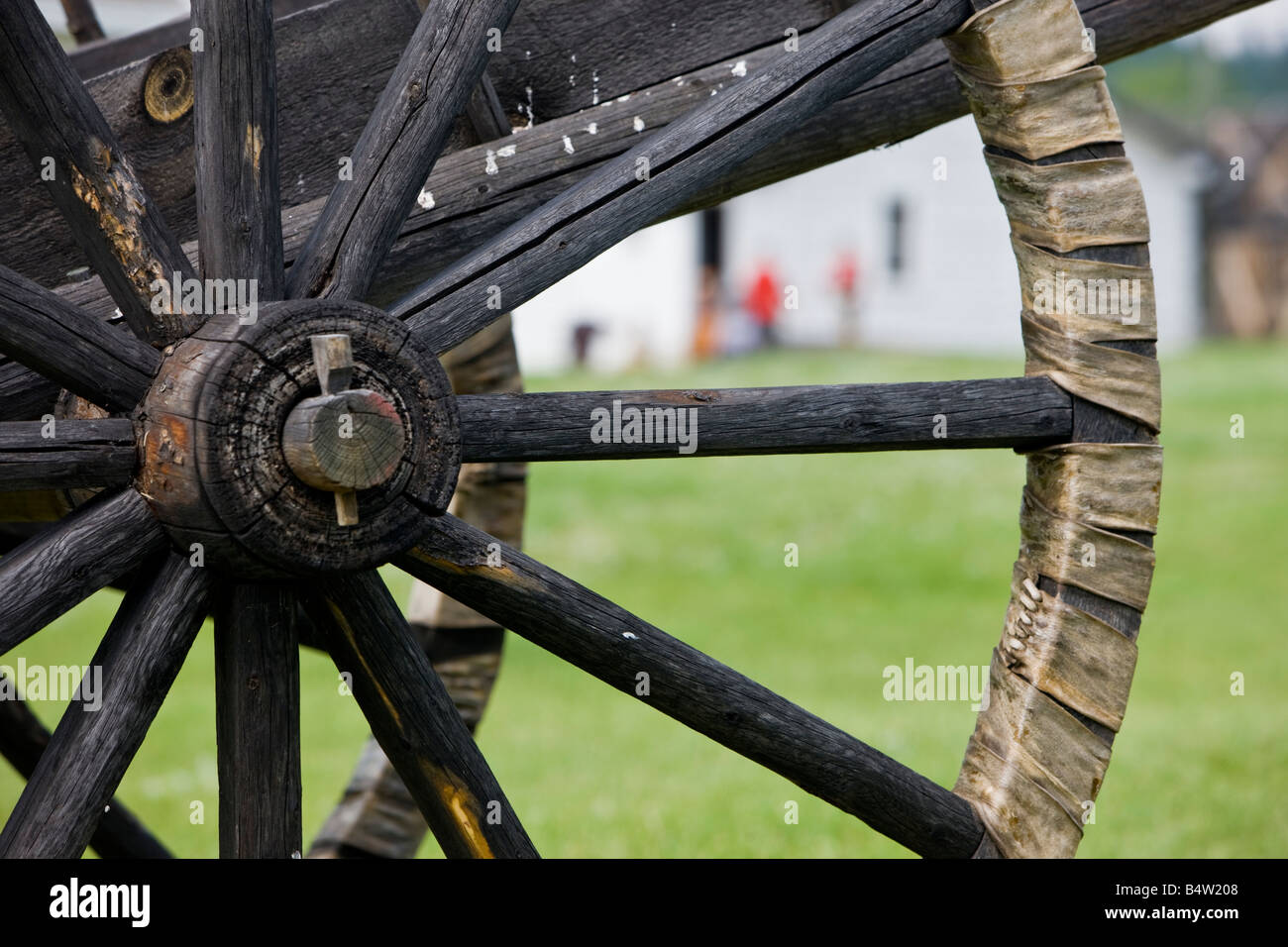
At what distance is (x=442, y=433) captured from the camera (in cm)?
203

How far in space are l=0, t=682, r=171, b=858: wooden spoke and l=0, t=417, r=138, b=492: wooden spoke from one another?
1358 mm

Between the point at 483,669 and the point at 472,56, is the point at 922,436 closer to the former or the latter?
the point at 472,56

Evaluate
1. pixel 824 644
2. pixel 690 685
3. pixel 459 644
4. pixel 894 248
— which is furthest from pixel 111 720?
pixel 894 248

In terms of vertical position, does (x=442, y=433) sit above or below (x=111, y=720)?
above

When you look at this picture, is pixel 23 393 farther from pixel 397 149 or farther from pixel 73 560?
pixel 397 149

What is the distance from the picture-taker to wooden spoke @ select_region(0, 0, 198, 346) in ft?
6.38

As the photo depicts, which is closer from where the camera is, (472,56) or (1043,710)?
(472,56)

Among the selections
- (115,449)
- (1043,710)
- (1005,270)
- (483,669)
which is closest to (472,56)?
(115,449)

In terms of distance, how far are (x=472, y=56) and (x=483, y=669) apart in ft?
6.95

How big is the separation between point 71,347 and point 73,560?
28 cm

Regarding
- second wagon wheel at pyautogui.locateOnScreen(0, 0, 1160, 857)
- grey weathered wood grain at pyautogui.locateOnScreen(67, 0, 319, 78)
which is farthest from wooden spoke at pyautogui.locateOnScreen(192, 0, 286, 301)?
grey weathered wood grain at pyautogui.locateOnScreen(67, 0, 319, 78)

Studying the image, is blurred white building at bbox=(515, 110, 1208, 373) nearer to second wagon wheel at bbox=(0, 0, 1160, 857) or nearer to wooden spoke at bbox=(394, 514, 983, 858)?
second wagon wheel at bbox=(0, 0, 1160, 857)
